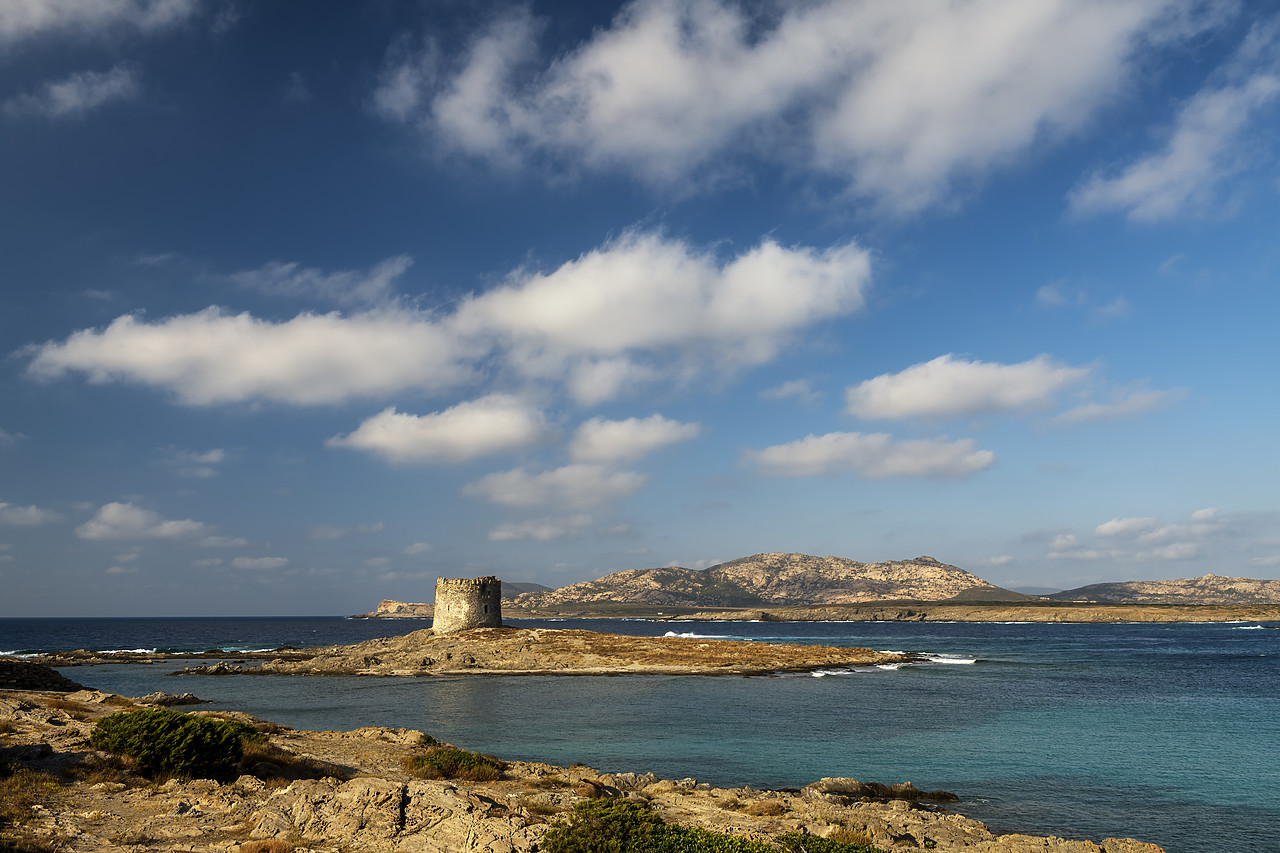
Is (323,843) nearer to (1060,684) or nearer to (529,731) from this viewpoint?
(529,731)

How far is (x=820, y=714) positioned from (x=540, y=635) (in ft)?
115

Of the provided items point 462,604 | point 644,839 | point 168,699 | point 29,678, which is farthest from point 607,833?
point 462,604

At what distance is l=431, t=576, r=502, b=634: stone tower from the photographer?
68.2 m

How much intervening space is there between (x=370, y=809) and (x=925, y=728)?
87.8 ft

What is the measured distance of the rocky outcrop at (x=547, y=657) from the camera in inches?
2223

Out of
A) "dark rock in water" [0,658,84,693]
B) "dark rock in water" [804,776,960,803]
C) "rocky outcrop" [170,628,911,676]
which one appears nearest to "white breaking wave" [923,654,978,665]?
"rocky outcrop" [170,628,911,676]

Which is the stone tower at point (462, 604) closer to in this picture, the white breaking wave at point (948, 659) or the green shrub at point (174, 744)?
the white breaking wave at point (948, 659)

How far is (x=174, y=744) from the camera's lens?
17344mm

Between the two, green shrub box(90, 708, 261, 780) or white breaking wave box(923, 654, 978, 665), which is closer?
green shrub box(90, 708, 261, 780)

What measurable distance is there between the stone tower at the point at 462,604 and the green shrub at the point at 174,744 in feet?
166

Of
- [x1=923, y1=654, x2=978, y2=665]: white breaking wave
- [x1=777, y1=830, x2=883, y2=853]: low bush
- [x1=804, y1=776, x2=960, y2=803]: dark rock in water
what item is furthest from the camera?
[x1=923, y1=654, x2=978, y2=665]: white breaking wave

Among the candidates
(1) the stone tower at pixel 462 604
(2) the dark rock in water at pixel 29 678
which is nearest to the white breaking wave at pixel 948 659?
(1) the stone tower at pixel 462 604

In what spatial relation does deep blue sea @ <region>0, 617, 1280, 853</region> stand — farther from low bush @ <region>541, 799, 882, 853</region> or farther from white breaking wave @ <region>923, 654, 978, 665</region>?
white breaking wave @ <region>923, 654, 978, 665</region>

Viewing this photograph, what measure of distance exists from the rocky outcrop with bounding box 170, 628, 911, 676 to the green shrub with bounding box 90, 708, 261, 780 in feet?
127
